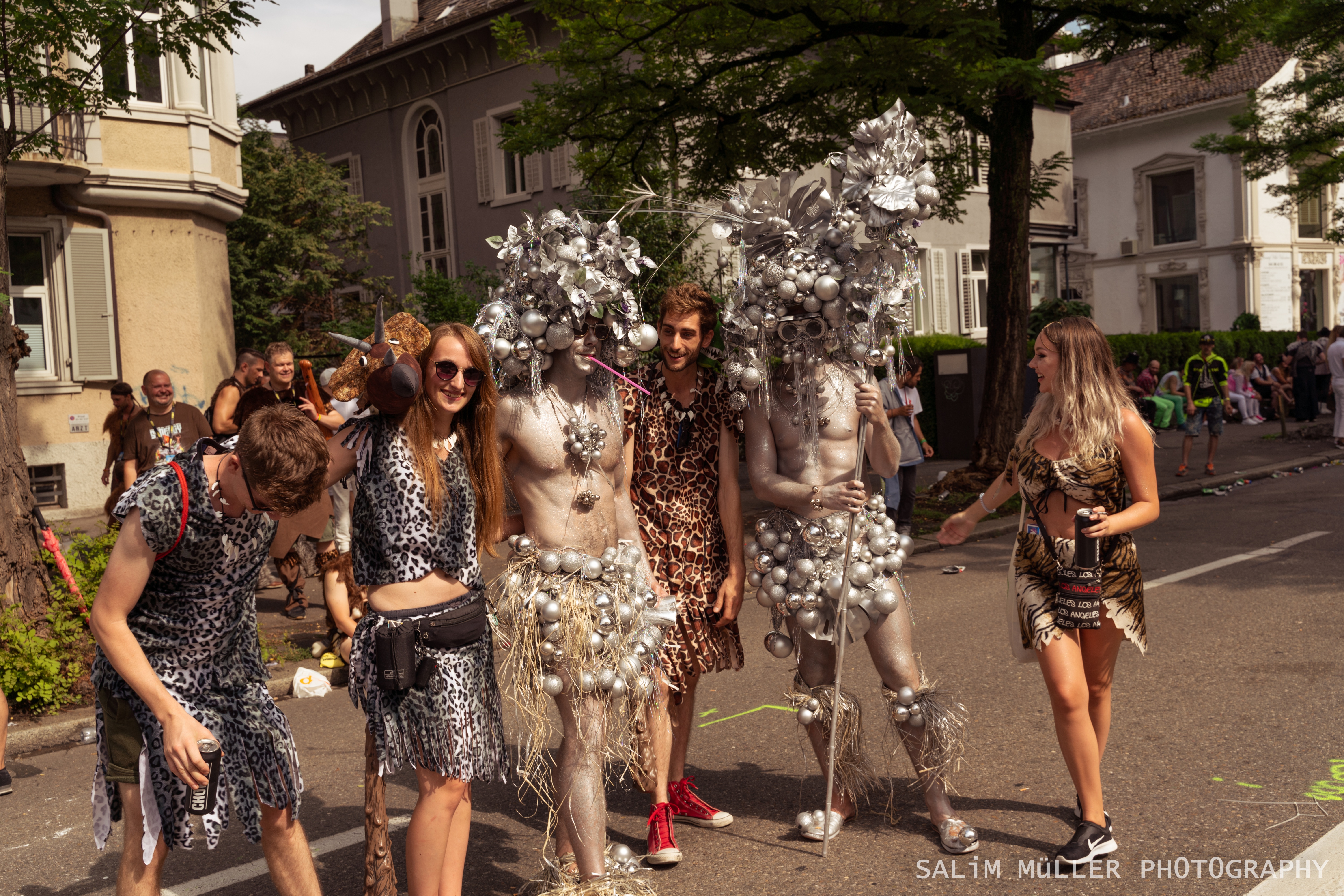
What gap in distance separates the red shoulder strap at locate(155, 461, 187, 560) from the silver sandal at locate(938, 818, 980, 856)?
9.32 ft

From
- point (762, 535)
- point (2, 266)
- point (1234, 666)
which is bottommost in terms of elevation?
point (1234, 666)

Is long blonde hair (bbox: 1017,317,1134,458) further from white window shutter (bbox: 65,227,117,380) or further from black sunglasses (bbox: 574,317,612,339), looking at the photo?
white window shutter (bbox: 65,227,117,380)

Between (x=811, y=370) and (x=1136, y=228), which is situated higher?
(x=1136, y=228)

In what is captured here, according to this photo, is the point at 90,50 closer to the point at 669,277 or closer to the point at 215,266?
the point at 215,266

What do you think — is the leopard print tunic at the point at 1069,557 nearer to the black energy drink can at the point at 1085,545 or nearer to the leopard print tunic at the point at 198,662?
the black energy drink can at the point at 1085,545

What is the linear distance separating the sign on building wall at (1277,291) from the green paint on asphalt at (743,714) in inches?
1455

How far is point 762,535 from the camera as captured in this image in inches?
170

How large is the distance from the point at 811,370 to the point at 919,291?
0.55 m

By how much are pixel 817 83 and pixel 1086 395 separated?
27.7 ft

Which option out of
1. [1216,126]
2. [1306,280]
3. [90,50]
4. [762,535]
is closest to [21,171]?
[90,50]

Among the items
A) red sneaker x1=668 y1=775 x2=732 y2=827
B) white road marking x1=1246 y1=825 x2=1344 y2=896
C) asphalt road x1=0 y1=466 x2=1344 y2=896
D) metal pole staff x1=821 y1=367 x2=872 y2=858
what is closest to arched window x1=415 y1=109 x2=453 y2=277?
asphalt road x1=0 y1=466 x2=1344 y2=896

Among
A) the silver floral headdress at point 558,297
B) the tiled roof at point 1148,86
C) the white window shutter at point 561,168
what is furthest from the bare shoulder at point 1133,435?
the tiled roof at point 1148,86

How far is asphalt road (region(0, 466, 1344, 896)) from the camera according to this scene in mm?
3957

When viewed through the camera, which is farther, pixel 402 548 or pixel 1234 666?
pixel 1234 666
